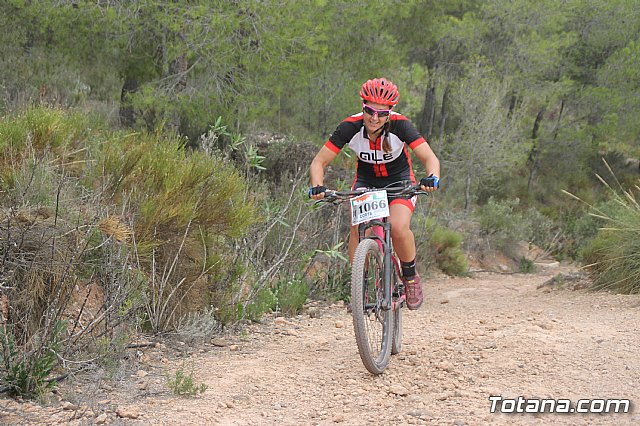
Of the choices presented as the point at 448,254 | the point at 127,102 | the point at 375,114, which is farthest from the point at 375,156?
the point at 127,102

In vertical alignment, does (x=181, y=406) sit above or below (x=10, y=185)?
below

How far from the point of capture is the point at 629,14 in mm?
24531

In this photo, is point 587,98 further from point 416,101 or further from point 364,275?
point 364,275

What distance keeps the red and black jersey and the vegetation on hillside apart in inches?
41.4

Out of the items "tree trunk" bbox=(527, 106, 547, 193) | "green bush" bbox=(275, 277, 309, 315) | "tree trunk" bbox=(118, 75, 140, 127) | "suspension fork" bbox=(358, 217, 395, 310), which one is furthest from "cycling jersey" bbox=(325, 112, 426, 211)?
"tree trunk" bbox=(527, 106, 547, 193)

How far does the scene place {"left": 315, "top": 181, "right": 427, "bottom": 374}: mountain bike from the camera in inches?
178

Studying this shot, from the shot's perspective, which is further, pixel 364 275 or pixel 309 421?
pixel 364 275

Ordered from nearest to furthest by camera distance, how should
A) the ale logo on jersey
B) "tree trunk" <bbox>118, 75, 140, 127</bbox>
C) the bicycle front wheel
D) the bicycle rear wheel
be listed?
the bicycle front wheel, the bicycle rear wheel, the ale logo on jersey, "tree trunk" <bbox>118, 75, 140, 127</bbox>

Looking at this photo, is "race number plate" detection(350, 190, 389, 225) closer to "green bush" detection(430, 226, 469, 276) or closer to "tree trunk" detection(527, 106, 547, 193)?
"green bush" detection(430, 226, 469, 276)

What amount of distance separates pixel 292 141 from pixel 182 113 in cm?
193

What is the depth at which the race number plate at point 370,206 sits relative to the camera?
4.64 m

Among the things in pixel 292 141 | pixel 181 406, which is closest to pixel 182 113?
pixel 292 141

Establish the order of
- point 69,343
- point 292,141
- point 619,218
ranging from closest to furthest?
1. point 69,343
2. point 619,218
3. point 292,141

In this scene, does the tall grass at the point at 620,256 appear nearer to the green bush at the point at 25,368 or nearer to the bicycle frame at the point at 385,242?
the bicycle frame at the point at 385,242
